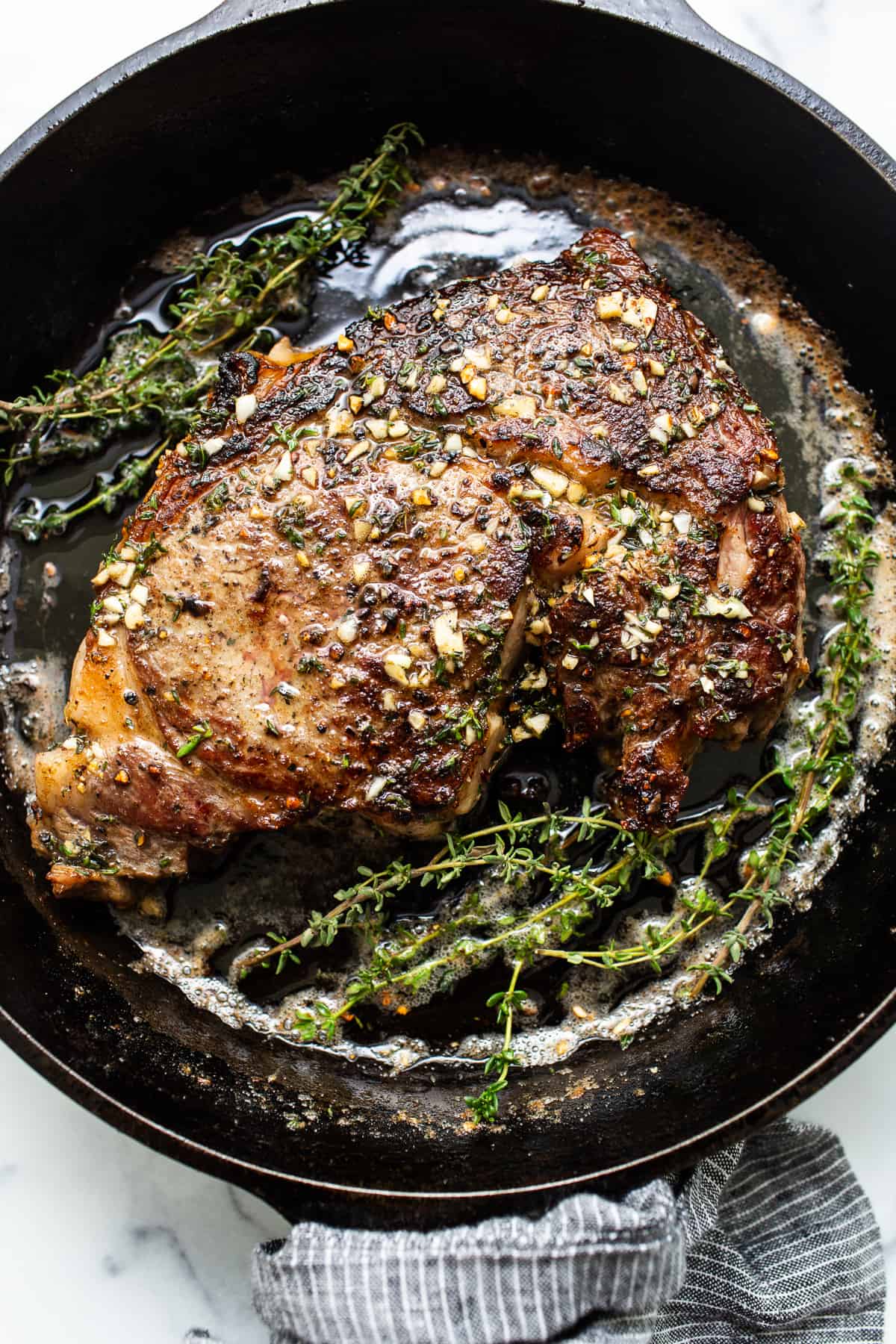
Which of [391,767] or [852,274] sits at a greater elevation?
[852,274]

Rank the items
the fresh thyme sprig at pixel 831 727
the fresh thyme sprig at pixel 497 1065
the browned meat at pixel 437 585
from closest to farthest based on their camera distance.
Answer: the browned meat at pixel 437 585
the fresh thyme sprig at pixel 497 1065
the fresh thyme sprig at pixel 831 727

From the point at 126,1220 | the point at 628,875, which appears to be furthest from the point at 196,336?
the point at 126,1220

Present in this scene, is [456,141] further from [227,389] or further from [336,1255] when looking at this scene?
[336,1255]

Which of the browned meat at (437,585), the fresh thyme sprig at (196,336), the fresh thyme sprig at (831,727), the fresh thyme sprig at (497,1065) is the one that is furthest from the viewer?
the fresh thyme sprig at (196,336)

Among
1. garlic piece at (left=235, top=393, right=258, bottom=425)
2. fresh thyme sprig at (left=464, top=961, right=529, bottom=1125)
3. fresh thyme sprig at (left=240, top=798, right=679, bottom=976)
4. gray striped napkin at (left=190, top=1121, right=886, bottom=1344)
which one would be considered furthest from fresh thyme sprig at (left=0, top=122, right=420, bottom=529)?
gray striped napkin at (left=190, top=1121, right=886, bottom=1344)

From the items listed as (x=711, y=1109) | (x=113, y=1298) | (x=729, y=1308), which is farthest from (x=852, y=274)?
(x=113, y=1298)

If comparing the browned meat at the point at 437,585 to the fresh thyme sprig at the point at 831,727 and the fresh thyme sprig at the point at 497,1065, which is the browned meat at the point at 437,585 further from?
the fresh thyme sprig at the point at 497,1065

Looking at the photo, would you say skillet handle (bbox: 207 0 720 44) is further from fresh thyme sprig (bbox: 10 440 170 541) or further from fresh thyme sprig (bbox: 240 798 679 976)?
fresh thyme sprig (bbox: 240 798 679 976)

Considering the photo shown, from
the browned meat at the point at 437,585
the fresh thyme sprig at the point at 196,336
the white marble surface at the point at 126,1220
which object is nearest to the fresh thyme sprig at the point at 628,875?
the browned meat at the point at 437,585
